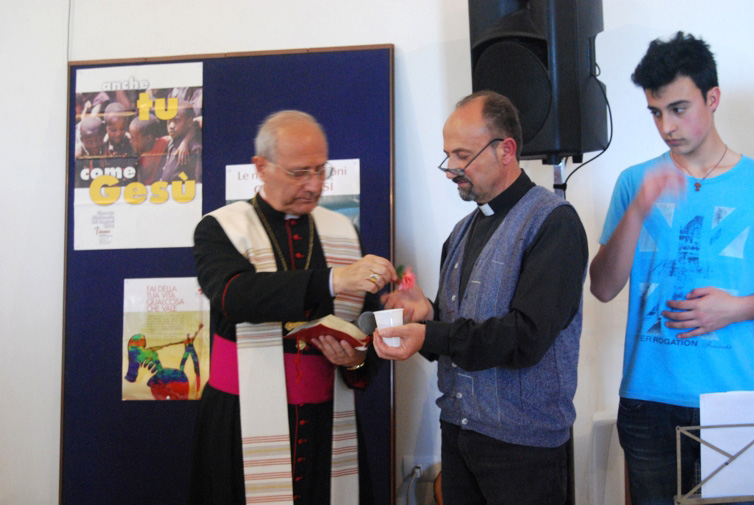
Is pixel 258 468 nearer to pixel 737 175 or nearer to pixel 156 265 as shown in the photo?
pixel 156 265

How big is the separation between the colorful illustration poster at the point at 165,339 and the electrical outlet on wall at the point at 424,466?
1027 millimetres

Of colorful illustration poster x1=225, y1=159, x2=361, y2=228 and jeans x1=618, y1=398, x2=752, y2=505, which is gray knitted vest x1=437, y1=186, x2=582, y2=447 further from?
colorful illustration poster x1=225, y1=159, x2=361, y2=228

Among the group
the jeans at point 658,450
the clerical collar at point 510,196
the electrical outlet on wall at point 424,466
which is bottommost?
the electrical outlet on wall at point 424,466

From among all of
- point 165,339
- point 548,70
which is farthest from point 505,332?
point 165,339

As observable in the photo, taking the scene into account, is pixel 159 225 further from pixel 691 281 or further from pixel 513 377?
pixel 691 281

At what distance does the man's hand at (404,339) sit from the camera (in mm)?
1740

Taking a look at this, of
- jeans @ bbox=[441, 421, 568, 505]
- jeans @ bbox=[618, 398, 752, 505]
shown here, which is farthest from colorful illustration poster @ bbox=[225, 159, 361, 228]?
jeans @ bbox=[618, 398, 752, 505]

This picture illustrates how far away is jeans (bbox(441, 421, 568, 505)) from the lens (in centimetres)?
172

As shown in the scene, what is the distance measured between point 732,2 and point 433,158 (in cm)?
143

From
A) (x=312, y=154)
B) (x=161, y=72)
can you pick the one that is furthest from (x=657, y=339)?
(x=161, y=72)

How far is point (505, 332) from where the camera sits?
1.65m

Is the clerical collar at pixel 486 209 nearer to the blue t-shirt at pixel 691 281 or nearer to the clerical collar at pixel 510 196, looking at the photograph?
the clerical collar at pixel 510 196

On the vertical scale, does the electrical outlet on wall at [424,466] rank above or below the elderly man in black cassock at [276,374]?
below

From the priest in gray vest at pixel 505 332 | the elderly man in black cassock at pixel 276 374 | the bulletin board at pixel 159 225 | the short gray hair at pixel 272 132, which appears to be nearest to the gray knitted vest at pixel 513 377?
the priest in gray vest at pixel 505 332
